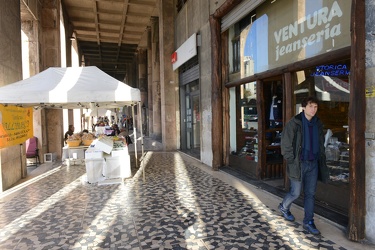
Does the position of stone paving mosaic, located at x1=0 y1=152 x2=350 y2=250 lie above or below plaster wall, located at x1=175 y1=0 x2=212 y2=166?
below

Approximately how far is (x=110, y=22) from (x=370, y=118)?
54.9ft

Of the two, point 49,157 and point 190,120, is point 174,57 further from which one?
point 49,157

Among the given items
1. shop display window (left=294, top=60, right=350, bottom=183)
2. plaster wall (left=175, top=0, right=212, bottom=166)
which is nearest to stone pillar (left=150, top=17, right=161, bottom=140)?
plaster wall (left=175, top=0, right=212, bottom=166)

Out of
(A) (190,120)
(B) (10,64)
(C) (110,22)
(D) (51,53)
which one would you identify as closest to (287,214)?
(B) (10,64)

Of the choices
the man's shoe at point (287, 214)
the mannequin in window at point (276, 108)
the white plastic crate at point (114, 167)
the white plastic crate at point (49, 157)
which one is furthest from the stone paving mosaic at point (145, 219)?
the white plastic crate at point (49, 157)

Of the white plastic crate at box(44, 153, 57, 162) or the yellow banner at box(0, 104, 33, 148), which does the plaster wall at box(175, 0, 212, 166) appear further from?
the white plastic crate at box(44, 153, 57, 162)

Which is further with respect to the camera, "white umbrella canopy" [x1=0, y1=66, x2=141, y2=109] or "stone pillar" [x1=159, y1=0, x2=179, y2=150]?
"stone pillar" [x1=159, y1=0, x2=179, y2=150]

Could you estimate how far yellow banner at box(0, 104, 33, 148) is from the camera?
17.0ft

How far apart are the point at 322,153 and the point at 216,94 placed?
4.06 metres

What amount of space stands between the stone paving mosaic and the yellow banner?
1.08m

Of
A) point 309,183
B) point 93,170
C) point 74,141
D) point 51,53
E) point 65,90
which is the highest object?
point 51,53

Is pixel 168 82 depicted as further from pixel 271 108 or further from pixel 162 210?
pixel 162 210

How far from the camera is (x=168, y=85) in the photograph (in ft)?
37.6

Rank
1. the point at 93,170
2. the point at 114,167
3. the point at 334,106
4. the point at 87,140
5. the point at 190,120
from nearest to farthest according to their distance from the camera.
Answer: the point at 334,106, the point at 93,170, the point at 114,167, the point at 87,140, the point at 190,120
